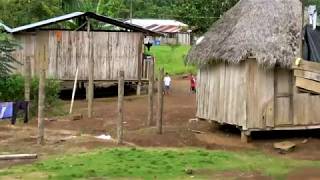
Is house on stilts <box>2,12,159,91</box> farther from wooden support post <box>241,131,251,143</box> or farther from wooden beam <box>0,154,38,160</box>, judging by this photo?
wooden beam <box>0,154,38,160</box>

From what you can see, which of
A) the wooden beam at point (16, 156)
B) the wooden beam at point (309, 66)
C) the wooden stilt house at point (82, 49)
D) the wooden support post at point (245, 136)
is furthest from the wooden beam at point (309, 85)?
the wooden stilt house at point (82, 49)

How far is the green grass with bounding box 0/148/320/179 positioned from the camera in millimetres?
12328

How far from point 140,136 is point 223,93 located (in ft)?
9.00

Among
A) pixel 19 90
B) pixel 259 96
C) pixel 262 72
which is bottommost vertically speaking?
pixel 19 90

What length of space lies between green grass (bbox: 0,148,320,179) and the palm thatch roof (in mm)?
2826

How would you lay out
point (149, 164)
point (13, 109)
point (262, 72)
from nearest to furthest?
point (149, 164), point (262, 72), point (13, 109)

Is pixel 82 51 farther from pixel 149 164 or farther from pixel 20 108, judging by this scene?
pixel 149 164

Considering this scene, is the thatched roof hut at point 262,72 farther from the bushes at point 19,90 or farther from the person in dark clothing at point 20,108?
the bushes at point 19,90

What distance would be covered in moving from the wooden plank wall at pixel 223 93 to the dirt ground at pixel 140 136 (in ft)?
1.91

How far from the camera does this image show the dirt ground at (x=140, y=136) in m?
15.7

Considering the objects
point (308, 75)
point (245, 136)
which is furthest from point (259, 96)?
point (308, 75)

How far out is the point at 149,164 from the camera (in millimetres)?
13266

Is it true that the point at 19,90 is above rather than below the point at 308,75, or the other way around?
below

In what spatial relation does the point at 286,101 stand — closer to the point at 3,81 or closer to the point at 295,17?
the point at 295,17
